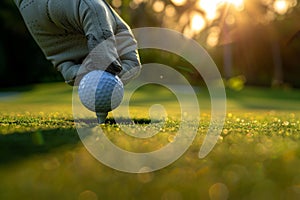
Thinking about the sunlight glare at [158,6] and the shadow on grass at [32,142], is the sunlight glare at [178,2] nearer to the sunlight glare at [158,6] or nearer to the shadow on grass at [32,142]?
the sunlight glare at [158,6]

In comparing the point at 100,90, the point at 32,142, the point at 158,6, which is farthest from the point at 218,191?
the point at 158,6

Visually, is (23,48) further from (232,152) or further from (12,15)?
(232,152)

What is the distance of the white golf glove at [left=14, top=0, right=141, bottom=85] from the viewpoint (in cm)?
344

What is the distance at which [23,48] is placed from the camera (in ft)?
68.0

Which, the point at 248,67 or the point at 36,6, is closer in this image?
the point at 36,6

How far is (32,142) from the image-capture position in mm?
2590

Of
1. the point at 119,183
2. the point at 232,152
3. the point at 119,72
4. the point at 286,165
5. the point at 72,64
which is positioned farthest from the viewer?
the point at 72,64

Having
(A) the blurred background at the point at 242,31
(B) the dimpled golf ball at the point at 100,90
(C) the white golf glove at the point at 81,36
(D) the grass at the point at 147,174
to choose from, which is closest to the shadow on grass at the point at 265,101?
(C) the white golf glove at the point at 81,36

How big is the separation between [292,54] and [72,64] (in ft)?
86.3

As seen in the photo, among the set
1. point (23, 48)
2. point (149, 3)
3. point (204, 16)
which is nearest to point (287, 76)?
point (204, 16)

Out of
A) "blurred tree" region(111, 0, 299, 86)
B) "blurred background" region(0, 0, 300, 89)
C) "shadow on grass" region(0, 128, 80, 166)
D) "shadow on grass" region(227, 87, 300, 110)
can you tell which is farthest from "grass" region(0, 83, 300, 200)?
"blurred tree" region(111, 0, 299, 86)

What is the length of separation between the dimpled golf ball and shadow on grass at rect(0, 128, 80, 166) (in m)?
0.40

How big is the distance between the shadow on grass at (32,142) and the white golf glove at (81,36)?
676mm

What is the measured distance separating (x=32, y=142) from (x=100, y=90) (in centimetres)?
99
